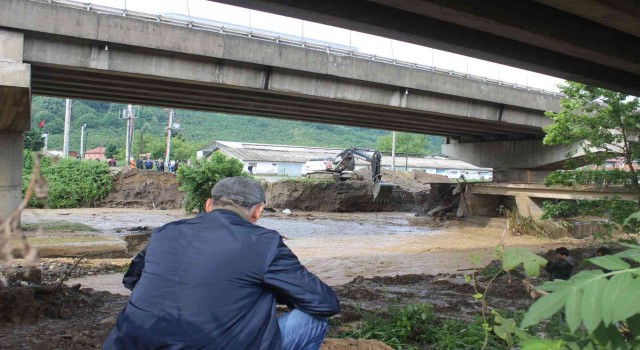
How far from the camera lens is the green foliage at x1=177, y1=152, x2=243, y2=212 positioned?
80.8 ft

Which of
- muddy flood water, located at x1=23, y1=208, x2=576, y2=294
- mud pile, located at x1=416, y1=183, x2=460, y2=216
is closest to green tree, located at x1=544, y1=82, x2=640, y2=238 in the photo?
muddy flood water, located at x1=23, y1=208, x2=576, y2=294

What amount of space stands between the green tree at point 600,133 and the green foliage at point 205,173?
49.2ft

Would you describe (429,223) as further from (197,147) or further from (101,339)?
(197,147)

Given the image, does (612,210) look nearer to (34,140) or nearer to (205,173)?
(205,173)

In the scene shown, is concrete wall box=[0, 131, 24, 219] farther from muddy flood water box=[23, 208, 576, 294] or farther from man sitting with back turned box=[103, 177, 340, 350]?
man sitting with back turned box=[103, 177, 340, 350]

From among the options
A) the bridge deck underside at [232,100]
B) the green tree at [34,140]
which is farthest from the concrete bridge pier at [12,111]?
the green tree at [34,140]

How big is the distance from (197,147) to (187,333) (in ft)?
268

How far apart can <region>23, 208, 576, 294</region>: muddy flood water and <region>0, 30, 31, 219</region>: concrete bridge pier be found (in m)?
1.49

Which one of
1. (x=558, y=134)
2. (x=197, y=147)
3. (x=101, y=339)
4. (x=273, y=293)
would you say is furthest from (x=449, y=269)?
(x=197, y=147)

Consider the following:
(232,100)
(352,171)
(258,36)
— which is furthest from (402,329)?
(352,171)

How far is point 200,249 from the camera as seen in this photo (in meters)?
2.43

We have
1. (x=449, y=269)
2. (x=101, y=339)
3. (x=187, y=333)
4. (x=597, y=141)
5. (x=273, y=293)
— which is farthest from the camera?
(x=449, y=269)

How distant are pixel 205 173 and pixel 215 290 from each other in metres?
22.9

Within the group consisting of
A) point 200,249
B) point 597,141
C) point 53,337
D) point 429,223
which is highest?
point 597,141
